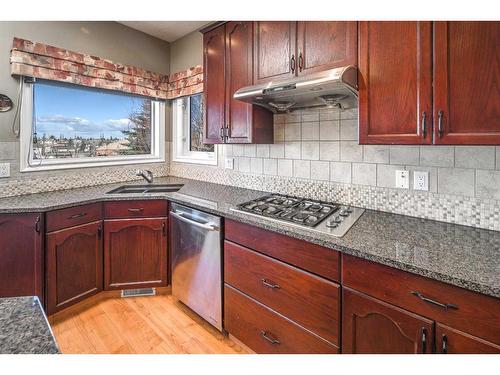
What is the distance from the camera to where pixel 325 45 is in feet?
5.28

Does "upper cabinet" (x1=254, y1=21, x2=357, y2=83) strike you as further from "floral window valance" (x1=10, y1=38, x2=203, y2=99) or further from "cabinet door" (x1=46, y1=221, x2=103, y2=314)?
"cabinet door" (x1=46, y1=221, x2=103, y2=314)

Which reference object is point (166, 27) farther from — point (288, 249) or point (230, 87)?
point (288, 249)

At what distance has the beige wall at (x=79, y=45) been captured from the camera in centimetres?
219

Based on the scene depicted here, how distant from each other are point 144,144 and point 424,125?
2.82m

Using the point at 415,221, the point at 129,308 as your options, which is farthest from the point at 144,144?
the point at 415,221

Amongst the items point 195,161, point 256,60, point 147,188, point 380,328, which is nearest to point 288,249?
point 380,328

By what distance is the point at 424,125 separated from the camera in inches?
50.2

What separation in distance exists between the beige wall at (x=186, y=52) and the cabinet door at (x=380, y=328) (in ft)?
8.63

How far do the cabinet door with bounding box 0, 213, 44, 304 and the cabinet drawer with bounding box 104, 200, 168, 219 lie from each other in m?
0.48

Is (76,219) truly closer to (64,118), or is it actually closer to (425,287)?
(64,118)

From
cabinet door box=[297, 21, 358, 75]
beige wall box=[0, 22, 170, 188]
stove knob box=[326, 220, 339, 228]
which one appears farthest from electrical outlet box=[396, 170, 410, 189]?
beige wall box=[0, 22, 170, 188]

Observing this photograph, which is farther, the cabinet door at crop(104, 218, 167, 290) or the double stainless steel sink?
the double stainless steel sink

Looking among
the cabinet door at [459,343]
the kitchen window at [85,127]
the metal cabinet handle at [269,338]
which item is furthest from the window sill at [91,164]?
the cabinet door at [459,343]

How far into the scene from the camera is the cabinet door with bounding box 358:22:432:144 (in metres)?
1.27
